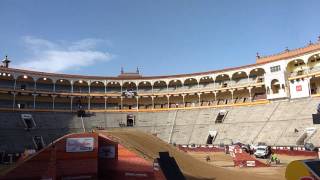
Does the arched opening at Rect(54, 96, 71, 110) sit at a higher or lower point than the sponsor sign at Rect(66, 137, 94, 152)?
higher

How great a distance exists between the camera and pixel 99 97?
79.2 meters

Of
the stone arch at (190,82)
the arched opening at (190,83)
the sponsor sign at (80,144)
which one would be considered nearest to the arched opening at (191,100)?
the arched opening at (190,83)

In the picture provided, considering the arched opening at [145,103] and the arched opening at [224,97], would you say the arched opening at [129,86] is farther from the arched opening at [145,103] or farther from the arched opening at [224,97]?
the arched opening at [224,97]

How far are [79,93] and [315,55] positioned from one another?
156ft

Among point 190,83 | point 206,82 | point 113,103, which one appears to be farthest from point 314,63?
point 113,103

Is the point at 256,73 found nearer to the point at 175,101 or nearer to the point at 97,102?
the point at 175,101

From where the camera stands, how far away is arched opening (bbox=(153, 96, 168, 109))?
81812mm

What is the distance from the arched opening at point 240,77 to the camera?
7500cm

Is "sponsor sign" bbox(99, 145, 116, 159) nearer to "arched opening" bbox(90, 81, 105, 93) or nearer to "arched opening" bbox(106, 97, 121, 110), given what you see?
"arched opening" bbox(106, 97, 121, 110)

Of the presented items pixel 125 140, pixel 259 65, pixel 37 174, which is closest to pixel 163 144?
pixel 125 140

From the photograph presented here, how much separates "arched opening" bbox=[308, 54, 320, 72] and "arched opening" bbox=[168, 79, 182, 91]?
94.1ft

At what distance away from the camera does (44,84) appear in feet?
246

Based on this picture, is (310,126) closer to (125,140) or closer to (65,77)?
(125,140)

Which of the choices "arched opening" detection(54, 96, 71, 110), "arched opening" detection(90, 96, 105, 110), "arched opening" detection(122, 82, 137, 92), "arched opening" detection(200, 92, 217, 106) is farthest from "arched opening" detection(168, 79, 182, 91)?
"arched opening" detection(54, 96, 71, 110)
